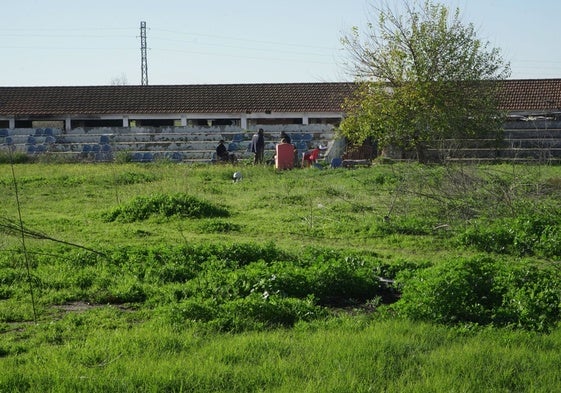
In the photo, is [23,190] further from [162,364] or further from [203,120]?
[203,120]

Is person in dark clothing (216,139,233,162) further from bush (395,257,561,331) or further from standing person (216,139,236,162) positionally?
bush (395,257,561,331)

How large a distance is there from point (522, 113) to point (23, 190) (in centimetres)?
3018

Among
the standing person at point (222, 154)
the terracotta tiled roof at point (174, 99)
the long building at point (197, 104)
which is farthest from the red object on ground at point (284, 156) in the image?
the terracotta tiled roof at point (174, 99)

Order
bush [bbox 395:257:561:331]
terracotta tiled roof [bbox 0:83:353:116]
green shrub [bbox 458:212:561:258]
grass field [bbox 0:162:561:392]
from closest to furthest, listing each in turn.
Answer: grass field [bbox 0:162:561:392], bush [bbox 395:257:561:331], green shrub [bbox 458:212:561:258], terracotta tiled roof [bbox 0:83:353:116]

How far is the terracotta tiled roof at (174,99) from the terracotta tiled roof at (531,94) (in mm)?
8857

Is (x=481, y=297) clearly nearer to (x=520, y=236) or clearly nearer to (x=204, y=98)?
(x=520, y=236)

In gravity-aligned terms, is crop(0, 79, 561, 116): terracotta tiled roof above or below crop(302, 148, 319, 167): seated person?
above

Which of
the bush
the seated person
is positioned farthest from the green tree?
the bush

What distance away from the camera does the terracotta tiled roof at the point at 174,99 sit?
151ft

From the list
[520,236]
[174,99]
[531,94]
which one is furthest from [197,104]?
[520,236]

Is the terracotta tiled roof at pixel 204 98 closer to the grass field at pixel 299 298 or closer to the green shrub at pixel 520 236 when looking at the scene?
the grass field at pixel 299 298

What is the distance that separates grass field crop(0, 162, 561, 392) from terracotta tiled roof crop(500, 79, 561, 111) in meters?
30.5

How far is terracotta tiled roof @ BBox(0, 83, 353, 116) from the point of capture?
151 ft

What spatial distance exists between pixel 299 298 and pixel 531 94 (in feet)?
130
